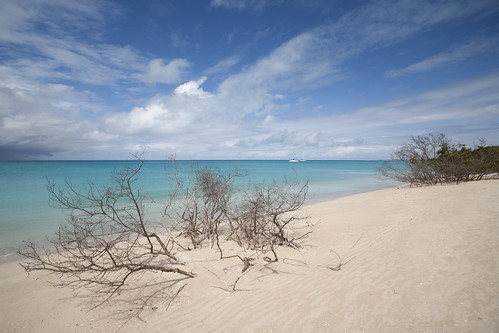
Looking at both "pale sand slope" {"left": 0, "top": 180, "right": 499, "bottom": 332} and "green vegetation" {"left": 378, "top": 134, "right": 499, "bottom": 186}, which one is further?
"green vegetation" {"left": 378, "top": 134, "right": 499, "bottom": 186}

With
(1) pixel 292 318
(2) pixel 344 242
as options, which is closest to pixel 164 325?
(1) pixel 292 318

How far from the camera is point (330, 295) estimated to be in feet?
13.0

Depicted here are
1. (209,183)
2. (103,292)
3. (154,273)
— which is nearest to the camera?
(103,292)

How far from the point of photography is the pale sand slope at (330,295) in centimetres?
332

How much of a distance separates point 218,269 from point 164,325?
1.73 m

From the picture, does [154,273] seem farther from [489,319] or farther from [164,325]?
[489,319]

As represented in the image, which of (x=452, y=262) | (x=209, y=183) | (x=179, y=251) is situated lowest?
(x=179, y=251)

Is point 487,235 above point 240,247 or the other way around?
A: above

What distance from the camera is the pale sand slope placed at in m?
3.32

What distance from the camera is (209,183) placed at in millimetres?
7480

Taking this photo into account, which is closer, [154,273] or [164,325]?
[164,325]

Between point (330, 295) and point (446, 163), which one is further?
point (446, 163)

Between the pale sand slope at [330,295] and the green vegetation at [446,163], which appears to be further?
the green vegetation at [446,163]

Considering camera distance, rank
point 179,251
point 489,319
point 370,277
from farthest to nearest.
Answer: point 179,251, point 370,277, point 489,319
